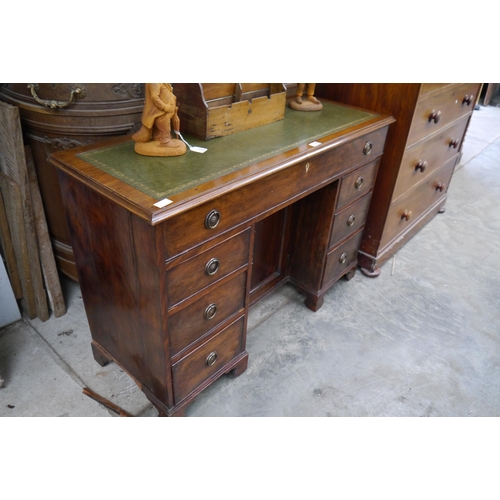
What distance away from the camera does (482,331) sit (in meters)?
2.40

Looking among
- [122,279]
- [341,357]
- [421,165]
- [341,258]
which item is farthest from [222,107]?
[421,165]

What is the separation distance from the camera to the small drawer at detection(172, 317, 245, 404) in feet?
5.43

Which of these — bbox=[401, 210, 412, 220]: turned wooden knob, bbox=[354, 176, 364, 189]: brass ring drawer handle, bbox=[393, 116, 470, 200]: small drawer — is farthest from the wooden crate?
bbox=[401, 210, 412, 220]: turned wooden knob

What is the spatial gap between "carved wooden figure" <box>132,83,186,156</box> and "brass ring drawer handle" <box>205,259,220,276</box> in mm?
396

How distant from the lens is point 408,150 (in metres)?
2.38

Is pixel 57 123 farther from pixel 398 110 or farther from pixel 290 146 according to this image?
pixel 398 110

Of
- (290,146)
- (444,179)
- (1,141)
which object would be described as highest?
(290,146)

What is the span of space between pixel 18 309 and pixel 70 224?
0.85 metres

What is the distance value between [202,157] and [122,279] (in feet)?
1.66

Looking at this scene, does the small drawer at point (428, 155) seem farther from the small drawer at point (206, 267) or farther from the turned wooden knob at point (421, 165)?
the small drawer at point (206, 267)

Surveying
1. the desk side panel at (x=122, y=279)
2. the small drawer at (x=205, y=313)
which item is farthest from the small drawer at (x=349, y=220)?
the desk side panel at (x=122, y=279)

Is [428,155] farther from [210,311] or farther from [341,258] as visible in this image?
[210,311]

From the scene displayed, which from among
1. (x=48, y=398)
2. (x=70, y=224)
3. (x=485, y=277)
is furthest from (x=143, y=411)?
(x=485, y=277)

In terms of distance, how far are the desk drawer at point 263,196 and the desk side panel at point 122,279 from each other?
0.31 ft
